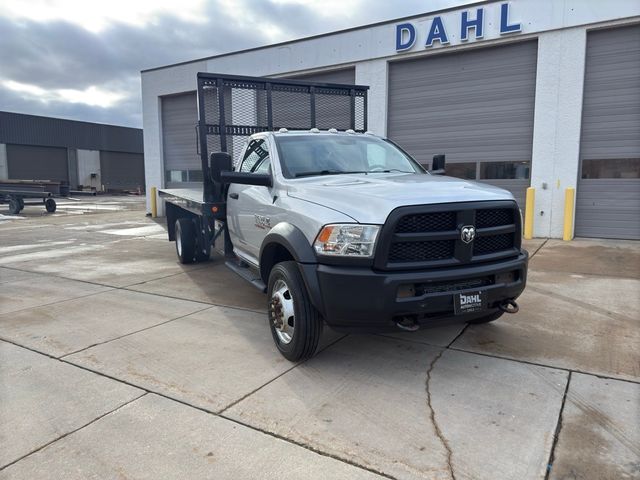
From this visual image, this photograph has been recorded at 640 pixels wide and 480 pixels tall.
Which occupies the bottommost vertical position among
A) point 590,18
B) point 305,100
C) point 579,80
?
point 305,100

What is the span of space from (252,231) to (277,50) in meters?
11.7

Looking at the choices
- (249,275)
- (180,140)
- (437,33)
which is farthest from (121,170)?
(249,275)

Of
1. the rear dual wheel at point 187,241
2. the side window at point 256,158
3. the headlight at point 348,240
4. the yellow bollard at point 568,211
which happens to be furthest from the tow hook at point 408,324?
the yellow bollard at point 568,211

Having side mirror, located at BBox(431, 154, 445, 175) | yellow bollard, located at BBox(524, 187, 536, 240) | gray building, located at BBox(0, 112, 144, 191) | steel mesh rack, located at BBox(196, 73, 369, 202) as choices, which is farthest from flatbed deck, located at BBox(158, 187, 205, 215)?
gray building, located at BBox(0, 112, 144, 191)

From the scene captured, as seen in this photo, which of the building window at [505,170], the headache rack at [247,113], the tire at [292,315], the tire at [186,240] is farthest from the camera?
the building window at [505,170]

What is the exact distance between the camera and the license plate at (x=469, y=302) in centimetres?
339

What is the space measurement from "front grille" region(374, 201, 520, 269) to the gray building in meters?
46.4

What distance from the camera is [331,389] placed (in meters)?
3.46

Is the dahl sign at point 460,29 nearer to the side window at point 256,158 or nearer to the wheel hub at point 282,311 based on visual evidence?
the side window at point 256,158

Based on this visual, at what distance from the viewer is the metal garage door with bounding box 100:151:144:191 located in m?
49.3

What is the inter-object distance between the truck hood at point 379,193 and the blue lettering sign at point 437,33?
9.52 m

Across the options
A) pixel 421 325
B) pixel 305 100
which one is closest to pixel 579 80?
pixel 305 100

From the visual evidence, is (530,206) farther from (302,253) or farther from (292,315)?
(302,253)

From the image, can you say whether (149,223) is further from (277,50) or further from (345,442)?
(345,442)
